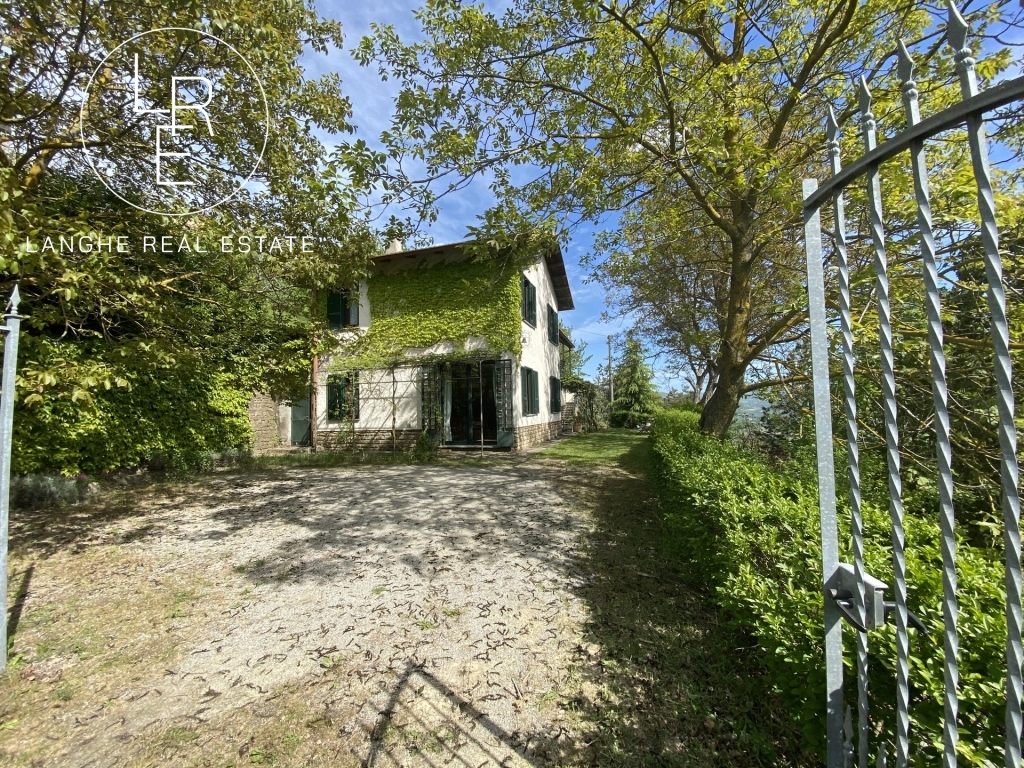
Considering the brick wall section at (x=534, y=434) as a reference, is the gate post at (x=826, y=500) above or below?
above

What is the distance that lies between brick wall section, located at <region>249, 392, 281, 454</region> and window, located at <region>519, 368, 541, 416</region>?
737 centimetres

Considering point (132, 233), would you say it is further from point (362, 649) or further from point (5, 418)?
point (362, 649)

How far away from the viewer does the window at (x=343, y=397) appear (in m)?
13.5

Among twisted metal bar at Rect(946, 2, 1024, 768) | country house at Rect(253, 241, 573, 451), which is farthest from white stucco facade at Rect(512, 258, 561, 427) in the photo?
twisted metal bar at Rect(946, 2, 1024, 768)

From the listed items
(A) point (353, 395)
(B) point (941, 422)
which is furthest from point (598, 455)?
(B) point (941, 422)

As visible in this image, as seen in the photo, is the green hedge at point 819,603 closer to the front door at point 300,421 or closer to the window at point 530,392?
the window at point 530,392

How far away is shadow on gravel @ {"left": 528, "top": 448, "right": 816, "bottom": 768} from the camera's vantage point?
7.09 feet

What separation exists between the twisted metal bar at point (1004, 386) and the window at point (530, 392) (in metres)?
11.7

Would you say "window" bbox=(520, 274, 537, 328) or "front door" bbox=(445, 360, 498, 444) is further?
"window" bbox=(520, 274, 537, 328)

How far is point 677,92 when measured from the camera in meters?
4.81

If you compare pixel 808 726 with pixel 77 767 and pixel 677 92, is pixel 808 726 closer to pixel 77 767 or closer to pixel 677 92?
pixel 77 767

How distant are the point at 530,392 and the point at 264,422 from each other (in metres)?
8.12

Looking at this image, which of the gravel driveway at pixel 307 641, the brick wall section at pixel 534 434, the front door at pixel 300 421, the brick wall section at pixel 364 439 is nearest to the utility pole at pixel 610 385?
the brick wall section at pixel 534 434

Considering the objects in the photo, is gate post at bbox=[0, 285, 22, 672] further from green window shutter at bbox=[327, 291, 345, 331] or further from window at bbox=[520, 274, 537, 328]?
green window shutter at bbox=[327, 291, 345, 331]
